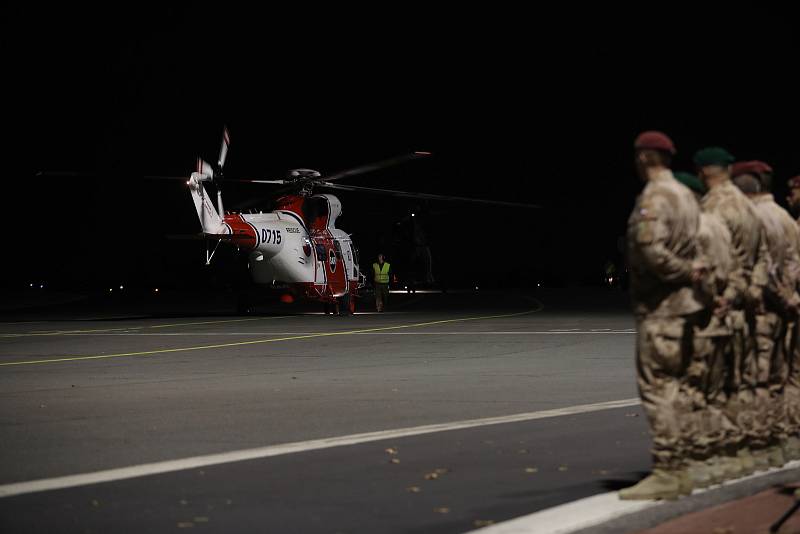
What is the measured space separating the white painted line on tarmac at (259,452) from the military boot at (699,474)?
11.0 feet

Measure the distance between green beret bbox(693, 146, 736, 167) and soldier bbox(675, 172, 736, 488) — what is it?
0.56 metres

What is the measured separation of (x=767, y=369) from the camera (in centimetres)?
942

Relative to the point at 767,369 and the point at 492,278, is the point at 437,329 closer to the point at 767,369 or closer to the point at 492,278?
the point at 767,369

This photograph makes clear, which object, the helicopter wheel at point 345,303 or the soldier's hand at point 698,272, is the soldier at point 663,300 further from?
the helicopter wheel at point 345,303

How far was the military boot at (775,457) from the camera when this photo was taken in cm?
926

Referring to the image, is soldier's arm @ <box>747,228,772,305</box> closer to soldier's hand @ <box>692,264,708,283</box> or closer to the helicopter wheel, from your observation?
soldier's hand @ <box>692,264,708,283</box>

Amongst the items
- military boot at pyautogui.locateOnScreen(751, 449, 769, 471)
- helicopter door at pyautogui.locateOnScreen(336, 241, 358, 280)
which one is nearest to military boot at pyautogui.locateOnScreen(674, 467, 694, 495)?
military boot at pyautogui.locateOnScreen(751, 449, 769, 471)

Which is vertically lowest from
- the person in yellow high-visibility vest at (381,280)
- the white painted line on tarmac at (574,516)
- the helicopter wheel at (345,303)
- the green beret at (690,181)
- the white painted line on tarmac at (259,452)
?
the white painted line on tarmac at (259,452)

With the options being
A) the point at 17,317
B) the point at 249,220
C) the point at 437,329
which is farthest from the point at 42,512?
the point at 17,317

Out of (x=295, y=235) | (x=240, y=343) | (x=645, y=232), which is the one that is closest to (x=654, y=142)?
(x=645, y=232)

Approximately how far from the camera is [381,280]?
43.0 metres

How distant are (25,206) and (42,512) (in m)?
87.6

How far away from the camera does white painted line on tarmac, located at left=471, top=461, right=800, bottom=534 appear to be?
7.20 m

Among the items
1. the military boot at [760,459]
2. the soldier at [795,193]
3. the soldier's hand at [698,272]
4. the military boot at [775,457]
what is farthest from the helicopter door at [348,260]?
the soldier's hand at [698,272]
